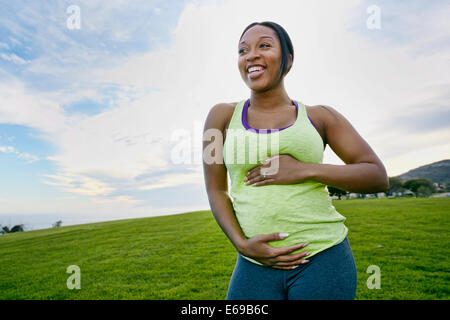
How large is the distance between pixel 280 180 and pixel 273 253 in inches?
15.5

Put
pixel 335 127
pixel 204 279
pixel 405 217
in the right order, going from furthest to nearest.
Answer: pixel 405 217
pixel 204 279
pixel 335 127

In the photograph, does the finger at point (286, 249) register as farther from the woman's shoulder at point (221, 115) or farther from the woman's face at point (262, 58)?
the woman's face at point (262, 58)

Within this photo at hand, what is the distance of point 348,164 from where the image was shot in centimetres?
182

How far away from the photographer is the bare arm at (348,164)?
174 centimetres

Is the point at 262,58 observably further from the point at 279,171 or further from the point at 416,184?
the point at 416,184

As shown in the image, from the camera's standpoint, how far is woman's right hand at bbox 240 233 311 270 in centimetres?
164

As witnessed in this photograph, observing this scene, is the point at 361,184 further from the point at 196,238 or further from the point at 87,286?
the point at 196,238

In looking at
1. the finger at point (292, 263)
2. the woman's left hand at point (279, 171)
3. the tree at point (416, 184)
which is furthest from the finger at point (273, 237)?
the tree at point (416, 184)

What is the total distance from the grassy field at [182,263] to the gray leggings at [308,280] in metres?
4.48

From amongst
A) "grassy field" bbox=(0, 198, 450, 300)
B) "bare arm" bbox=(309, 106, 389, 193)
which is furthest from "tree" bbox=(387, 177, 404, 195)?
"bare arm" bbox=(309, 106, 389, 193)

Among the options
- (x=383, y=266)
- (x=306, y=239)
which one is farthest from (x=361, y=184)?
(x=383, y=266)

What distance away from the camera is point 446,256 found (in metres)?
8.38

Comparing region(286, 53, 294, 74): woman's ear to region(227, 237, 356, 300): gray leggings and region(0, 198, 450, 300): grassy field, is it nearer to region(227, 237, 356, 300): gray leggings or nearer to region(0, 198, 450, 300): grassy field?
region(227, 237, 356, 300): gray leggings
